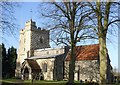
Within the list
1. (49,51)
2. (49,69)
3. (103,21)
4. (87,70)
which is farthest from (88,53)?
(103,21)

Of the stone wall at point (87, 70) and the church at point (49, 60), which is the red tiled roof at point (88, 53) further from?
the stone wall at point (87, 70)

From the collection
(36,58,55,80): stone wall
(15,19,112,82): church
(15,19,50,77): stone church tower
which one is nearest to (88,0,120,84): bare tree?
(15,19,112,82): church

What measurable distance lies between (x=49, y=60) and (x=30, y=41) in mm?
10821

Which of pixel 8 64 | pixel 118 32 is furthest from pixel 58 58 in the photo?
pixel 118 32

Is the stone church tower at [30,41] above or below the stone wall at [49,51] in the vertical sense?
above

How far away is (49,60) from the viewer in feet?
177

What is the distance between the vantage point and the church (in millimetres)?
46969

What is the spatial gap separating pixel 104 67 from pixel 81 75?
104 feet

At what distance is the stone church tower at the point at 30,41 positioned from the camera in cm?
6229

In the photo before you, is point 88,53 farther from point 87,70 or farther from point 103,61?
point 103,61

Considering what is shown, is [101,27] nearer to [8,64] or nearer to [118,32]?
[118,32]

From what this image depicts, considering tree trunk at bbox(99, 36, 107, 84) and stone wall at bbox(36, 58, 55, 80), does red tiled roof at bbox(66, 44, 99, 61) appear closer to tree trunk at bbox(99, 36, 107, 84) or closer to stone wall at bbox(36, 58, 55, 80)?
stone wall at bbox(36, 58, 55, 80)

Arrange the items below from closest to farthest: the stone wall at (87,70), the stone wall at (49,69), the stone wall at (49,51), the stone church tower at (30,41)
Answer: the stone wall at (87,70) < the stone wall at (49,69) < the stone wall at (49,51) < the stone church tower at (30,41)

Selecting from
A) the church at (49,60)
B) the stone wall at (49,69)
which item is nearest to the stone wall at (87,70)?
the church at (49,60)
